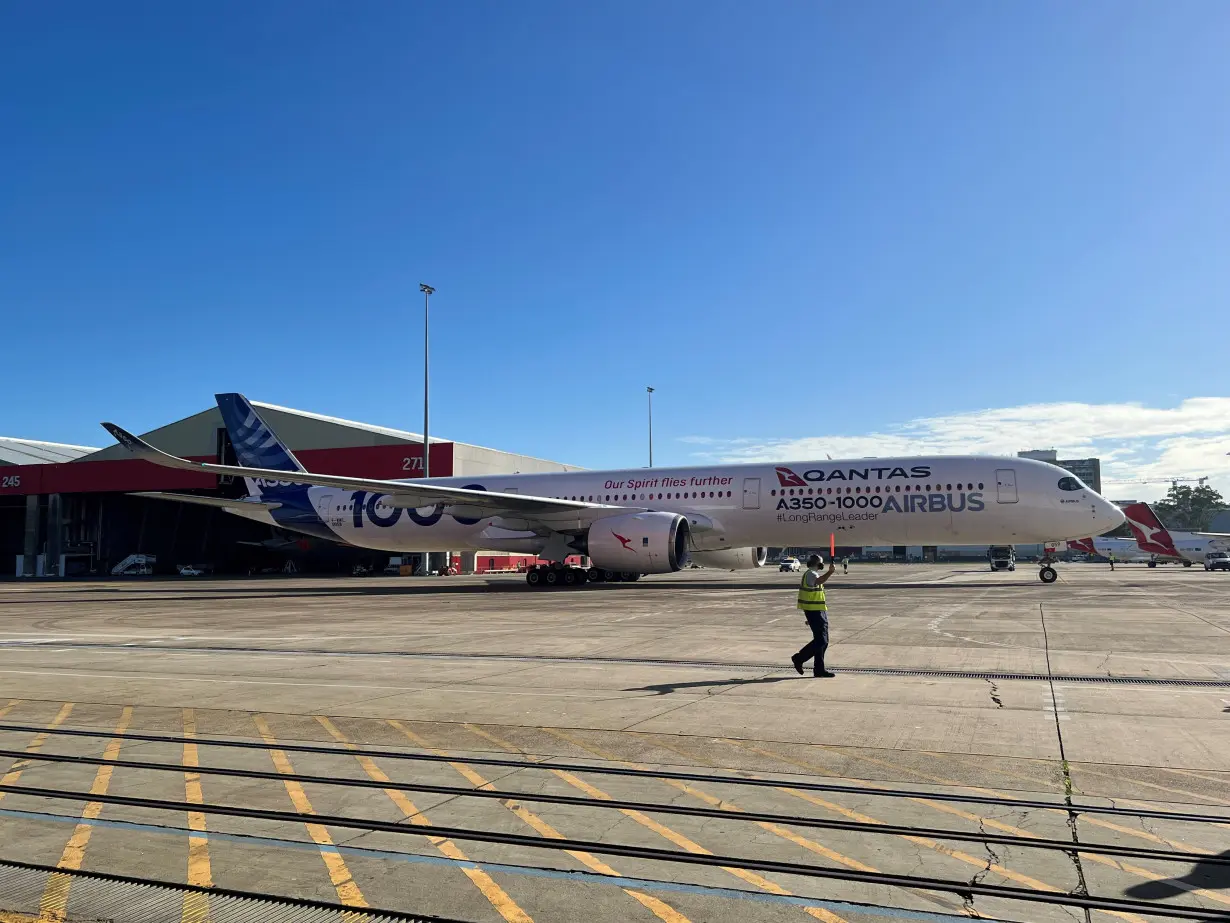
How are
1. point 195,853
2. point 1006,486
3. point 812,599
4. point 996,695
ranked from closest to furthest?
1. point 195,853
2. point 996,695
3. point 812,599
4. point 1006,486

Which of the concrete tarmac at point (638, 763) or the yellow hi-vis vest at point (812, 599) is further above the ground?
the yellow hi-vis vest at point (812, 599)

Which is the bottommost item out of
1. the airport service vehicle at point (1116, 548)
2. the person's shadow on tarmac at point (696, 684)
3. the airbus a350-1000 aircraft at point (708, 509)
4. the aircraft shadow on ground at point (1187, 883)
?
the person's shadow on tarmac at point (696, 684)

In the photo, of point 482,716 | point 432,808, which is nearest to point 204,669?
point 482,716

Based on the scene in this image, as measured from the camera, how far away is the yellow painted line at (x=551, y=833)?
3.73 meters

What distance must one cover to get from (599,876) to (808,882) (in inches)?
39.0

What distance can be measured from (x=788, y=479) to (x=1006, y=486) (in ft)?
22.1

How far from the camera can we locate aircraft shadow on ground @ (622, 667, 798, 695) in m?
9.41

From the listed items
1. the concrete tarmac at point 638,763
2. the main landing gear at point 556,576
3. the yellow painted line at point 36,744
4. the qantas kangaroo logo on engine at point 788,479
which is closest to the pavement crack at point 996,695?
the concrete tarmac at point 638,763

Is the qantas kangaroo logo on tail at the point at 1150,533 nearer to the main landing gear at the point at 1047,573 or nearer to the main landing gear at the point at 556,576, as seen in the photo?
the main landing gear at the point at 1047,573

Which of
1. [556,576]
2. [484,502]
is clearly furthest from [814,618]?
[556,576]

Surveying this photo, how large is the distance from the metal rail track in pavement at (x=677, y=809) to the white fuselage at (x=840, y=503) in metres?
19.9

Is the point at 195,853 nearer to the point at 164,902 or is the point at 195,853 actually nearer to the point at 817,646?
the point at 164,902

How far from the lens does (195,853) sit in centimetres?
449

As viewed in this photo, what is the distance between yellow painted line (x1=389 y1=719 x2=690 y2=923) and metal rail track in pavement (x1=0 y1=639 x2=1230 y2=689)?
4.97 meters
